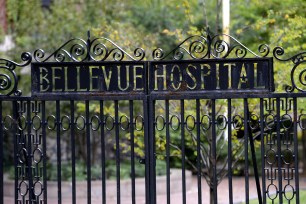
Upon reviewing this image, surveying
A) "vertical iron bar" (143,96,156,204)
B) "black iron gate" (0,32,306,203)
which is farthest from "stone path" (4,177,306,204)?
"vertical iron bar" (143,96,156,204)

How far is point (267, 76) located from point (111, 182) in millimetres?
9922

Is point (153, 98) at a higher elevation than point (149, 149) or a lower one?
higher

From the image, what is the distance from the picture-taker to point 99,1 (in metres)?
19.4

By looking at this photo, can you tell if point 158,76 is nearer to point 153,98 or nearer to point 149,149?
point 153,98

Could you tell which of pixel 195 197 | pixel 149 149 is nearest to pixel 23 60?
pixel 149 149

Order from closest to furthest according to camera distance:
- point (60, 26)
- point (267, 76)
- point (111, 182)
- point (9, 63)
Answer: point (267, 76)
point (9, 63)
point (111, 182)
point (60, 26)

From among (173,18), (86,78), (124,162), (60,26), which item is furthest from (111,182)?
(86,78)

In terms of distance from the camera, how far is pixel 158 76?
7871mm

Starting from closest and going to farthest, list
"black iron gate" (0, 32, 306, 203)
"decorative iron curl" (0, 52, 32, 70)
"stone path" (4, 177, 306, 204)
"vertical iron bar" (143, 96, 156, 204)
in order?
"black iron gate" (0, 32, 306, 203), "vertical iron bar" (143, 96, 156, 204), "decorative iron curl" (0, 52, 32, 70), "stone path" (4, 177, 306, 204)

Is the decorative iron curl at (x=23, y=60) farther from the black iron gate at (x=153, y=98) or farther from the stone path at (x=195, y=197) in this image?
the stone path at (x=195, y=197)

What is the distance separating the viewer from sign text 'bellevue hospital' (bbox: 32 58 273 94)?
7641 mm

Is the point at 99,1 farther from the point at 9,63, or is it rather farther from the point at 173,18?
the point at 9,63

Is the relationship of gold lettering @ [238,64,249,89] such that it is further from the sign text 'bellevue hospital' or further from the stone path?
the stone path

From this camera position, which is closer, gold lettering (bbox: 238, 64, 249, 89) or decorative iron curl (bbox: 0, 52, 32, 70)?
gold lettering (bbox: 238, 64, 249, 89)
